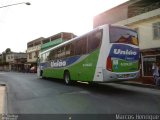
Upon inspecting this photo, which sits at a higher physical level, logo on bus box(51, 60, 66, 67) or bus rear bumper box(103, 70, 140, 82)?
logo on bus box(51, 60, 66, 67)

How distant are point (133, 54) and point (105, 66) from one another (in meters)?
1.97

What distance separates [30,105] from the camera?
9.60m

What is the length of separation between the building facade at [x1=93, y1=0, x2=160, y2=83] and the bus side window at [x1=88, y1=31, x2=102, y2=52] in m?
9.46

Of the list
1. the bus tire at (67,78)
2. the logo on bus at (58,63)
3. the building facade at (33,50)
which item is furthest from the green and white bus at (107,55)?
the building facade at (33,50)

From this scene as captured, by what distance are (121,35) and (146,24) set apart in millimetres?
11285

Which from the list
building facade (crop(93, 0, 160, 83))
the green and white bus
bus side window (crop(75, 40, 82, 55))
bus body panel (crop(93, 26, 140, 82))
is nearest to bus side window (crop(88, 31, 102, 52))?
the green and white bus

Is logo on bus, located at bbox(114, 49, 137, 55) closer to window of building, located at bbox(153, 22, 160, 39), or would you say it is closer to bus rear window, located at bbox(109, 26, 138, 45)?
bus rear window, located at bbox(109, 26, 138, 45)

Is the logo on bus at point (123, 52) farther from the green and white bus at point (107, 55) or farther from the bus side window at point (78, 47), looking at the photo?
the bus side window at point (78, 47)

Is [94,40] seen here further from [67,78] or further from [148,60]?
[148,60]

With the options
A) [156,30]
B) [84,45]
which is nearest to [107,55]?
[84,45]

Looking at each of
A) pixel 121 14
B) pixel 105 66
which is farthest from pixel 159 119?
pixel 121 14

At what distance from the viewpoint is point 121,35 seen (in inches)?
478

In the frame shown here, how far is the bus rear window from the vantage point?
39.0 feet

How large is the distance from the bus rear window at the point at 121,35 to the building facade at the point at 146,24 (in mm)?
8913
